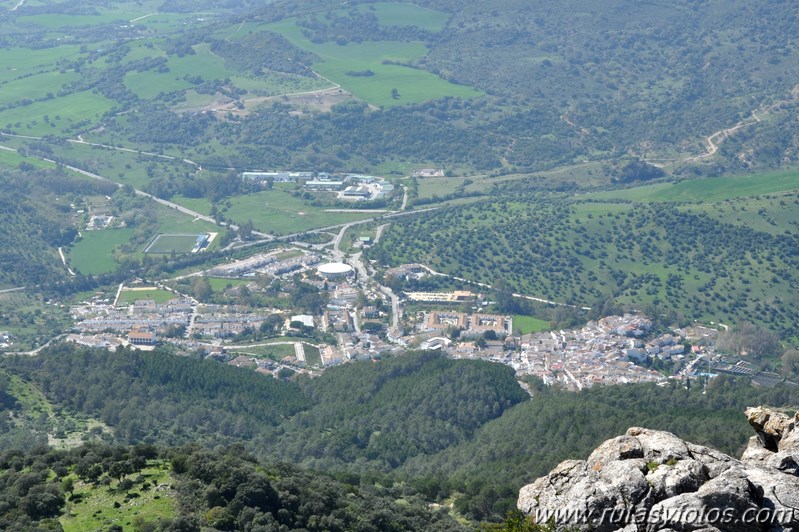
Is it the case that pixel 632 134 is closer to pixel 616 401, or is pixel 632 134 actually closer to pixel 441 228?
pixel 441 228

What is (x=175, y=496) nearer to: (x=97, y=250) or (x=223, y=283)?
(x=223, y=283)

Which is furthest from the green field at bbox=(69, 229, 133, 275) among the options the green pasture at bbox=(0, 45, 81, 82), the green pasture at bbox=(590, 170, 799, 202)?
the green pasture at bbox=(0, 45, 81, 82)

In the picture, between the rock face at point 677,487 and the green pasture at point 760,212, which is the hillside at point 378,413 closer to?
the rock face at point 677,487

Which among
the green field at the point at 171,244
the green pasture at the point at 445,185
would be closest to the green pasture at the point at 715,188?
the green pasture at the point at 445,185

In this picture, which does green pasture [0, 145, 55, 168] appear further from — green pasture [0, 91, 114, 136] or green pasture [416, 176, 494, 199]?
green pasture [416, 176, 494, 199]

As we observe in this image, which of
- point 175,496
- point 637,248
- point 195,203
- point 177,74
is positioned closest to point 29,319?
point 195,203
